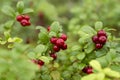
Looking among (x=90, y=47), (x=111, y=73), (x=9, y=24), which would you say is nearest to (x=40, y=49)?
(x=90, y=47)

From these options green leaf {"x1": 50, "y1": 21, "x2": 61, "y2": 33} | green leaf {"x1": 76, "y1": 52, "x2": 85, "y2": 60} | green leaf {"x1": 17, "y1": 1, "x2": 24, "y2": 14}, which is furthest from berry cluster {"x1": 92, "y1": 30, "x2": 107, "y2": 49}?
green leaf {"x1": 17, "y1": 1, "x2": 24, "y2": 14}

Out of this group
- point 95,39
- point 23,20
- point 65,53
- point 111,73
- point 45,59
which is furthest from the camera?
point 65,53

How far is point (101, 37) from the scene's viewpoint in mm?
2211

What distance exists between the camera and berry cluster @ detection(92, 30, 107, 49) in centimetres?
221

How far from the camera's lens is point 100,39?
2.21m

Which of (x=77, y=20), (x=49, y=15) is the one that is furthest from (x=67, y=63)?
(x=49, y=15)

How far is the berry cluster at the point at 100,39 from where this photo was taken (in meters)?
2.21

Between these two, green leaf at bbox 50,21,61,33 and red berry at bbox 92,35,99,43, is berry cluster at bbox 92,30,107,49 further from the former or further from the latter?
green leaf at bbox 50,21,61,33

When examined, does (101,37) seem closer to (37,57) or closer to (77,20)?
(37,57)

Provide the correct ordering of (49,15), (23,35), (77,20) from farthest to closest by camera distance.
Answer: (49,15), (77,20), (23,35)

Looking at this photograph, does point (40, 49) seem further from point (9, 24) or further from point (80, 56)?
point (9, 24)

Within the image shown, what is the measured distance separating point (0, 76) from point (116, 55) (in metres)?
0.69

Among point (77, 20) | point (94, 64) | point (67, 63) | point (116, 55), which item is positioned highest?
point (77, 20)

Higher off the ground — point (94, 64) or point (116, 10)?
point (116, 10)
